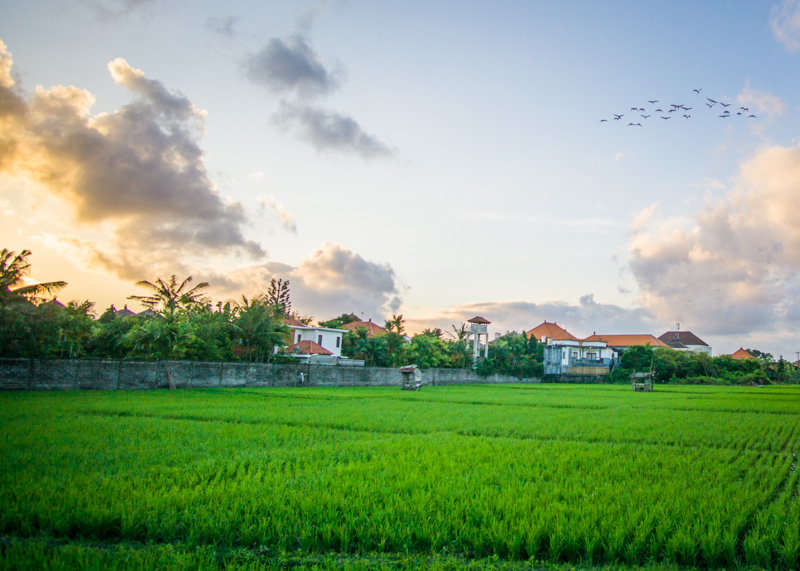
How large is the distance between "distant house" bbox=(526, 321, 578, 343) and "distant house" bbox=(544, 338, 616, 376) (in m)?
1.50

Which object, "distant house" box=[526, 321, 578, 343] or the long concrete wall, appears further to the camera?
"distant house" box=[526, 321, 578, 343]

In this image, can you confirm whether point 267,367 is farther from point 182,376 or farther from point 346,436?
point 346,436

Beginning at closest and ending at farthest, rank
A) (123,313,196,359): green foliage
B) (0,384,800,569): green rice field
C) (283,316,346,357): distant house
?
(0,384,800,569): green rice field
(123,313,196,359): green foliage
(283,316,346,357): distant house

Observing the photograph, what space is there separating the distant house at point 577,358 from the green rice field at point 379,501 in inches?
1821

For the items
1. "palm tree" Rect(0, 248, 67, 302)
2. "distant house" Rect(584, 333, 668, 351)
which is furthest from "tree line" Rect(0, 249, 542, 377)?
"distant house" Rect(584, 333, 668, 351)

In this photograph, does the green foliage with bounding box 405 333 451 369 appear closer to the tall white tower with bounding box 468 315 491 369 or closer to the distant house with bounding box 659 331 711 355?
the tall white tower with bounding box 468 315 491 369

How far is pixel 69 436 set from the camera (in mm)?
8414

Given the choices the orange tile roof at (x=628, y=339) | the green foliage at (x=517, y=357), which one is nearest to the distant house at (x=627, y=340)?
the orange tile roof at (x=628, y=339)

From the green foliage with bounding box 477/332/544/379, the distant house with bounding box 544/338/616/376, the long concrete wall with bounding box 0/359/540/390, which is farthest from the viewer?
the distant house with bounding box 544/338/616/376

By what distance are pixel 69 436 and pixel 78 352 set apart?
19.7 m

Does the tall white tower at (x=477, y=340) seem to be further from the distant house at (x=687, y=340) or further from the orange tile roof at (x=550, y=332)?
the distant house at (x=687, y=340)

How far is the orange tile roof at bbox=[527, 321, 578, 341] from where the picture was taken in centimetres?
6912

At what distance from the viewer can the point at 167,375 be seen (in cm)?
2314

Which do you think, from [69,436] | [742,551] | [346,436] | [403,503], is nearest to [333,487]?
[403,503]
